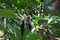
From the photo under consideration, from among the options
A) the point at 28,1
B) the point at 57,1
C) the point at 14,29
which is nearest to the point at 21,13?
the point at 28,1

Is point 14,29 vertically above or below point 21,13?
below

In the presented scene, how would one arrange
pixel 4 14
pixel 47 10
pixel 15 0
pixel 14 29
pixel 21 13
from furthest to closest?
pixel 47 10 < pixel 21 13 < pixel 15 0 < pixel 14 29 < pixel 4 14

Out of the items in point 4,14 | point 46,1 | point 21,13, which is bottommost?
point 4,14

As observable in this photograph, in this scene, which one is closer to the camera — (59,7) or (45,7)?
(59,7)

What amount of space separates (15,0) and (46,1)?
0.44 metres

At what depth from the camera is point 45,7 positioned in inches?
59.4

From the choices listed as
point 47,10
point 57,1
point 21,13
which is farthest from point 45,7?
point 57,1

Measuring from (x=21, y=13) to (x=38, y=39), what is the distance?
64 centimetres

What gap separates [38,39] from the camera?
65cm

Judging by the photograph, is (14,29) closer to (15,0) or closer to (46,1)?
(15,0)

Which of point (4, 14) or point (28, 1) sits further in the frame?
point (28, 1)

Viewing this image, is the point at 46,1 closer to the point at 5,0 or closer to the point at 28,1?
the point at 28,1

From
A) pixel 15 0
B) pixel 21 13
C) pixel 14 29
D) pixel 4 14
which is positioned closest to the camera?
pixel 4 14

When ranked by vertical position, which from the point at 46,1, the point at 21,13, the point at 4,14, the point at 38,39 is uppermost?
the point at 46,1
